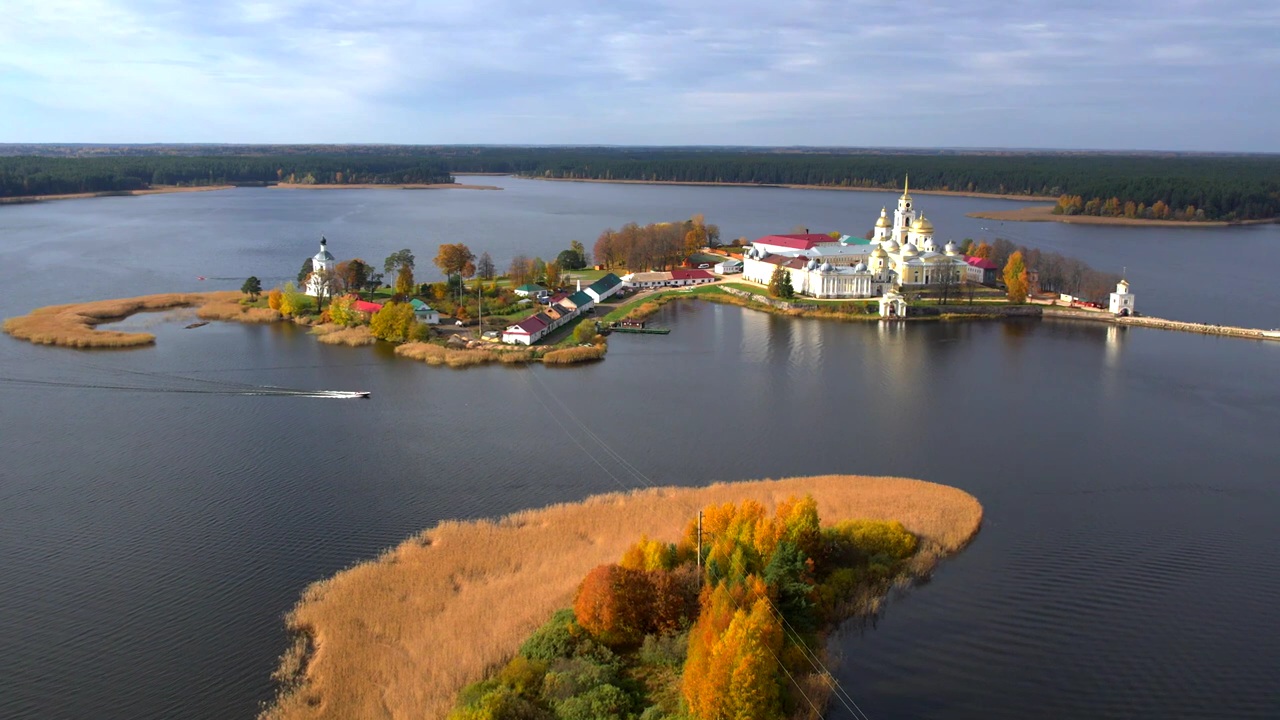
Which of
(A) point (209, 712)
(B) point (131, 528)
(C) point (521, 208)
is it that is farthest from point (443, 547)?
(C) point (521, 208)

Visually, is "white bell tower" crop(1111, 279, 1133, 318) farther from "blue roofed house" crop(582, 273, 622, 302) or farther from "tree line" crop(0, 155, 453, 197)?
"tree line" crop(0, 155, 453, 197)

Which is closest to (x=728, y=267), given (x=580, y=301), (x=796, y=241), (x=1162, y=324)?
(x=796, y=241)

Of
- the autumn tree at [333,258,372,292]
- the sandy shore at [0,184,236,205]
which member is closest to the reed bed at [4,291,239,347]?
the autumn tree at [333,258,372,292]

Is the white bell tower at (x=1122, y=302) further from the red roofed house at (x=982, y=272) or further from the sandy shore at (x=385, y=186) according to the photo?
the sandy shore at (x=385, y=186)

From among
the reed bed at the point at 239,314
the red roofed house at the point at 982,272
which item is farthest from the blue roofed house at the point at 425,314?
the red roofed house at the point at 982,272

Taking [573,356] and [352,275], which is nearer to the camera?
[573,356]

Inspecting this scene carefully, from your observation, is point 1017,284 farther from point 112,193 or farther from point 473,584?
point 112,193

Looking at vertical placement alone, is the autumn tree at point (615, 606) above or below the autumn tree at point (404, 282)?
below
